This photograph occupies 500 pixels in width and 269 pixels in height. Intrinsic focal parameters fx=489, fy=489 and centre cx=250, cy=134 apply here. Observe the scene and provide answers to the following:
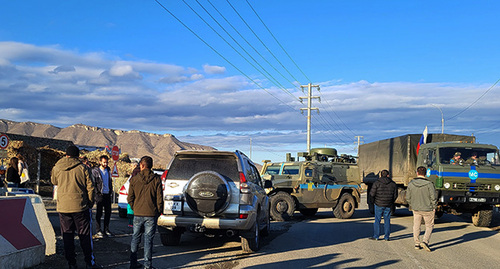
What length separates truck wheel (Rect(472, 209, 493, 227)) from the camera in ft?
54.0

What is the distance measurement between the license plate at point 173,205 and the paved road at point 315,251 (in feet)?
2.83

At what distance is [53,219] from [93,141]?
14055 cm

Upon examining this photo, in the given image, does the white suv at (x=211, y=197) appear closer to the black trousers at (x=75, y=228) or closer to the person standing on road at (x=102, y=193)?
the person standing on road at (x=102, y=193)

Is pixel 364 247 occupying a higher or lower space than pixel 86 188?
lower

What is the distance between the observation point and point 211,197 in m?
9.00

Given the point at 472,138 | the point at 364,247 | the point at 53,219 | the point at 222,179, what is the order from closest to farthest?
1. the point at 222,179
2. the point at 364,247
3. the point at 53,219
4. the point at 472,138

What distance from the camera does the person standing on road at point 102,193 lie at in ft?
34.8

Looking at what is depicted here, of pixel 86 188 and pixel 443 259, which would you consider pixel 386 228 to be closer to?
pixel 443 259

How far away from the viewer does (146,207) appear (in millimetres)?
7340

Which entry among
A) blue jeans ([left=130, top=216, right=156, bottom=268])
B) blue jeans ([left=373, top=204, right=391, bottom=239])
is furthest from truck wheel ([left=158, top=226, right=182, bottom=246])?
blue jeans ([left=373, top=204, right=391, bottom=239])

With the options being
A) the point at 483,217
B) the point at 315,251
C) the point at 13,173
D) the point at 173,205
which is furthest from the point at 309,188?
the point at 13,173

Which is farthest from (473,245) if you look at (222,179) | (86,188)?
(86,188)

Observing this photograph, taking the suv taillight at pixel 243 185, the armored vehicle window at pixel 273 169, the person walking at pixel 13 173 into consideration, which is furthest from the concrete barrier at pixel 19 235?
the armored vehicle window at pixel 273 169

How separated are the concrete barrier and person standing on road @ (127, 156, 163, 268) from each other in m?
1.38
